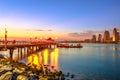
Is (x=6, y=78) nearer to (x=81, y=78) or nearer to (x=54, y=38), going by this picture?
(x=81, y=78)

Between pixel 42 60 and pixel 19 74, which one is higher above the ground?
pixel 19 74

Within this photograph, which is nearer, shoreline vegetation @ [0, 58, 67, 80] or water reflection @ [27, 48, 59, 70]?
shoreline vegetation @ [0, 58, 67, 80]

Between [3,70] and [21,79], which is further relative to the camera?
[3,70]

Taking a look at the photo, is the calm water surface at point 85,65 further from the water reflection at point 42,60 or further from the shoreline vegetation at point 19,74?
the shoreline vegetation at point 19,74

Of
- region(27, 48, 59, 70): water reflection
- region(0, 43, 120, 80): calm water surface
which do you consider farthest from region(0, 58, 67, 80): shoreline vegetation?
region(27, 48, 59, 70): water reflection

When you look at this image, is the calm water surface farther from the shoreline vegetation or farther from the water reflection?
the shoreline vegetation

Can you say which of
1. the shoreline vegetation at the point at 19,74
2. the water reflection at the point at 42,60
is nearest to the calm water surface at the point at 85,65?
the water reflection at the point at 42,60

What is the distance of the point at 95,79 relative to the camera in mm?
22906

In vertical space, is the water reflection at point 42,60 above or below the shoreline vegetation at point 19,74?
below

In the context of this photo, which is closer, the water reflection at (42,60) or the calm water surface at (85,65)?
the calm water surface at (85,65)

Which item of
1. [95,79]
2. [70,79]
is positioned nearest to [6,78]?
[70,79]

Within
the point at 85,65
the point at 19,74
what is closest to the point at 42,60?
the point at 85,65

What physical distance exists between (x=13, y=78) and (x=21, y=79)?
55cm

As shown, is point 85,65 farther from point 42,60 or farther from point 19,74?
point 19,74
